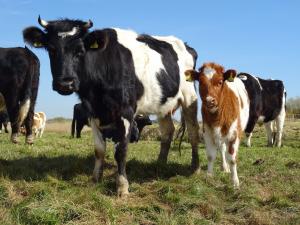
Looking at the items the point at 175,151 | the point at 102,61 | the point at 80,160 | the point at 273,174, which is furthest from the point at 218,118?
the point at 175,151

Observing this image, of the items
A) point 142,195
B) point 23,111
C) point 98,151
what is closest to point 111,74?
point 98,151

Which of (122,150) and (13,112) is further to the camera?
(13,112)

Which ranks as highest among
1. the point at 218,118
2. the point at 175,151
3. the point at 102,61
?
the point at 102,61

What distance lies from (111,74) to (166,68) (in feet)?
5.81

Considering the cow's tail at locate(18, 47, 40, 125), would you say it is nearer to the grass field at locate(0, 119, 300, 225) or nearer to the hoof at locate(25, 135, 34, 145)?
the hoof at locate(25, 135, 34, 145)

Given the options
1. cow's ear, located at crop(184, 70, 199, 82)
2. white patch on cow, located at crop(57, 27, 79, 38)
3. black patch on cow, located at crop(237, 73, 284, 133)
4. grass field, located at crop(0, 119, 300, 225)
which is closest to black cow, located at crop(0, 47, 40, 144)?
grass field, located at crop(0, 119, 300, 225)

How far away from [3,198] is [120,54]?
3.02 metres

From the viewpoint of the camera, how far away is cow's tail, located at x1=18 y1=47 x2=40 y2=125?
1298cm

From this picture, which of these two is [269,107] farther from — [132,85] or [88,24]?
[88,24]

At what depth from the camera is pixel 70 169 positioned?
8.93 meters

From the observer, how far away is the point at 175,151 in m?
14.1

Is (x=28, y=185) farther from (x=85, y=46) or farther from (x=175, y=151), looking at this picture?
(x=175, y=151)

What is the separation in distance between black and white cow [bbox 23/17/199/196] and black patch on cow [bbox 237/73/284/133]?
7.47m

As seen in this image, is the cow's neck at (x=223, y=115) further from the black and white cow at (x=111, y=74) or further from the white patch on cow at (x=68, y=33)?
the white patch on cow at (x=68, y=33)
